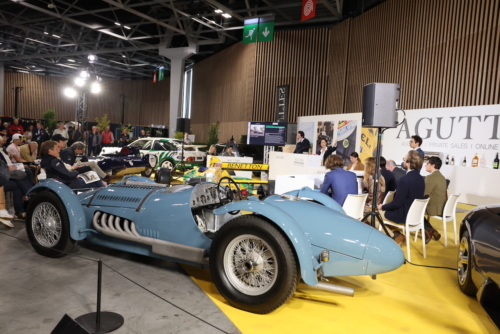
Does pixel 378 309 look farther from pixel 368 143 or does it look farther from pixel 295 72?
pixel 295 72

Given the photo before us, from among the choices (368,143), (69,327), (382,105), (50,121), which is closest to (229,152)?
(368,143)

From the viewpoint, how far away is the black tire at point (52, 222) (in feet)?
12.1

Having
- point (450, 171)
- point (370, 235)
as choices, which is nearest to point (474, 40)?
point (450, 171)

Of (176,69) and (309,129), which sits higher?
(176,69)

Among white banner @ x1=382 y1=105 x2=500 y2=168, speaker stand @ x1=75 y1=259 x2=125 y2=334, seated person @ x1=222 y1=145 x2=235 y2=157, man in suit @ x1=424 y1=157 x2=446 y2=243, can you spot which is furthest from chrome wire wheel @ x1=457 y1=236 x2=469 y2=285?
seated person @ x1=222 y1=145 x2=235 y2=157

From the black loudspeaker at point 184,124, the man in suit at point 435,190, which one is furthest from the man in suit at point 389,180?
the black loudspeaker at point 184,124

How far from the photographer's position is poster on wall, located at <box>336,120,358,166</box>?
10883 mm

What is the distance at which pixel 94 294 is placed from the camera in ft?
9.86

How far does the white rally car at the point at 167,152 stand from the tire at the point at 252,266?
8.87 meters

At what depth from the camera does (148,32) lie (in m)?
20.2

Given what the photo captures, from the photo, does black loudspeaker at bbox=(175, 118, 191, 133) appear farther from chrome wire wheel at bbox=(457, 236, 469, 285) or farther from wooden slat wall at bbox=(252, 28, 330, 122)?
chrome wire wheel at bbox=(457, 236, 469, 285)

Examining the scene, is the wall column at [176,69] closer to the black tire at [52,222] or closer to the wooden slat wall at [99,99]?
the wooden slat wall at [99,99]

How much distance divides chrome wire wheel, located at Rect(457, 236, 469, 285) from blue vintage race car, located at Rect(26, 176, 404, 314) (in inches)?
34.1

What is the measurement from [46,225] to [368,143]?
27.8 feet
